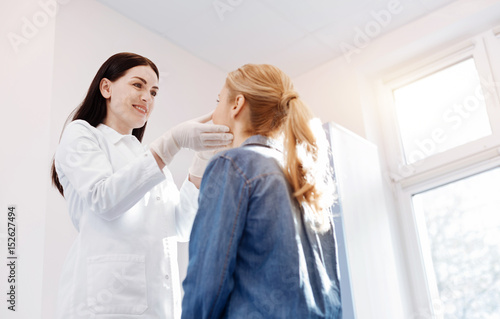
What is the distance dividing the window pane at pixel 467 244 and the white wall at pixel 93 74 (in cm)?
131

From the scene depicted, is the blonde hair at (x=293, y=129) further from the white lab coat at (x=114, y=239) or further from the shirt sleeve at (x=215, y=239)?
the white lab coat at (x=114, y=239)

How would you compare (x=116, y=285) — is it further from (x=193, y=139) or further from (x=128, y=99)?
(x=128, y=99)

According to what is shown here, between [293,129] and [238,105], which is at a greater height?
[238,105]

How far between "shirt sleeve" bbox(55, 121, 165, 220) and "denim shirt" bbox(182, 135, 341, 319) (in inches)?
12.2

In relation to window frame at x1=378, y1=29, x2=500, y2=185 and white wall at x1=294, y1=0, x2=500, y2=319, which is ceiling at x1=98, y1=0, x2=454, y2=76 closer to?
white wall at x1=294, y1=0, x2=500, y2=319

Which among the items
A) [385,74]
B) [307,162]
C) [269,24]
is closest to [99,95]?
[307,162]

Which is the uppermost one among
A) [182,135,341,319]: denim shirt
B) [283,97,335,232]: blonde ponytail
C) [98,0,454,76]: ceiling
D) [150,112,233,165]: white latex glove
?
[98,0,454,76]: ceiling

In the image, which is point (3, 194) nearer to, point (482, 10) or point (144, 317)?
point (144, 317)

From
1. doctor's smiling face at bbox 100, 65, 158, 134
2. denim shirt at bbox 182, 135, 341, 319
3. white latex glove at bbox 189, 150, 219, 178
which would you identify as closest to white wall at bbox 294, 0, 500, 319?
white latex glove at bbox 189, 150, 219, 178

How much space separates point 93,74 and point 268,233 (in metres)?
1.78

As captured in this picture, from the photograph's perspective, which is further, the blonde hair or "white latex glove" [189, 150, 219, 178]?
"white latex glove" [189, 150, 219, 178]

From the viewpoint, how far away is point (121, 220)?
1408 mm

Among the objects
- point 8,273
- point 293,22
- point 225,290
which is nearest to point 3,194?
point 8,273

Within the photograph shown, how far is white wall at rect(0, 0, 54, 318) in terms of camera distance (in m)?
2.04
